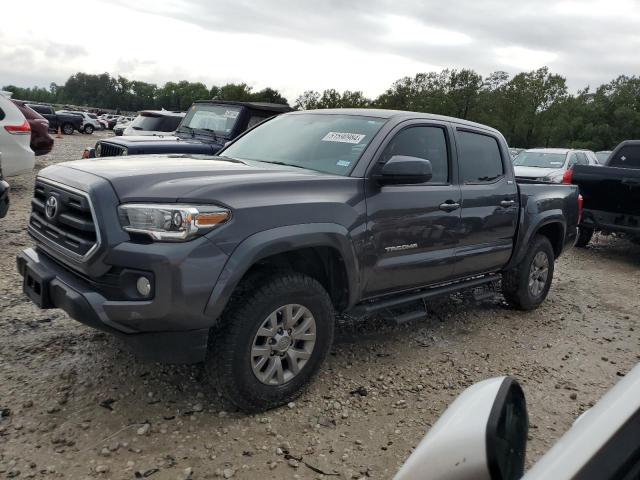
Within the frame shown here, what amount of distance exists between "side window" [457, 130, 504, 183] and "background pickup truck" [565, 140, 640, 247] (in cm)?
379

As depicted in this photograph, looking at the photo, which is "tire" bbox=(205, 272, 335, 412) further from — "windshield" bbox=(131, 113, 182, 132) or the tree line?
the tree line

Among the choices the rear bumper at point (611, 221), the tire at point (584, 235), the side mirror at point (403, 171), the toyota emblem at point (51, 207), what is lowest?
the tire at point (584, 235)

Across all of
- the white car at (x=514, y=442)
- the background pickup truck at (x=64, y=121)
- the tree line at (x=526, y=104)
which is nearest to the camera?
the white car at (x=514, y=442)

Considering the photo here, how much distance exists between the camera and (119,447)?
2781 mm

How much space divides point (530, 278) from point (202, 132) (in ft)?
17.9

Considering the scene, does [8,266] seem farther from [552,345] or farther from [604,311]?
[604,311]

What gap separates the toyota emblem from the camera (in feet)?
10.3

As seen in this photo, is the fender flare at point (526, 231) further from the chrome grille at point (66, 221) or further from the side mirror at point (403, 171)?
the chrome grille at point (66, 221)

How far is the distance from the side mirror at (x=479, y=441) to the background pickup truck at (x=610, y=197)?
288 inches

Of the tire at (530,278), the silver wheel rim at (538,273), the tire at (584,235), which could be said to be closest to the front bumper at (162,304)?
the tire at (530,278)

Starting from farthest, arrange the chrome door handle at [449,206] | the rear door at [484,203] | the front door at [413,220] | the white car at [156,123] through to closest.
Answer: the white car at [156,123] → the rear door at [484,203] → the chrome door handle at [449,206] → the front door at [413,220]

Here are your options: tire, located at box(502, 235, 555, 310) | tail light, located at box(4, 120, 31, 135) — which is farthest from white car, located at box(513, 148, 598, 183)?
tail light, located at box(4, 120, 31, 135)

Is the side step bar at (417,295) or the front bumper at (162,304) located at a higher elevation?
the front bumper at (162,304)

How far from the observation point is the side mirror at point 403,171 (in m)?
3.47
